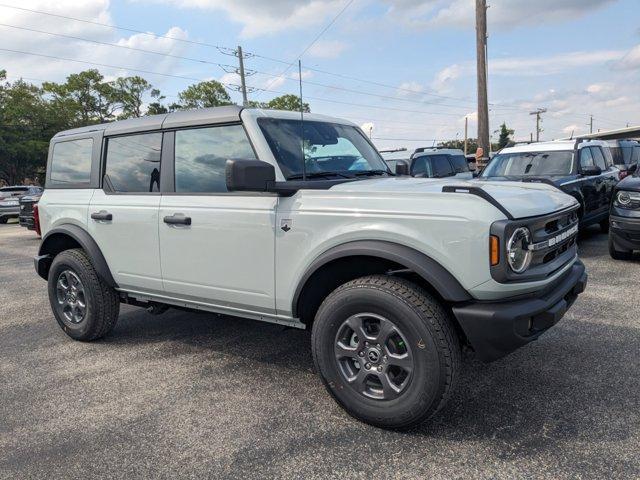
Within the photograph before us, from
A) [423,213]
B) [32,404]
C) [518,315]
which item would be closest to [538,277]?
[518,315]

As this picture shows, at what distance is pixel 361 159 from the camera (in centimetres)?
408

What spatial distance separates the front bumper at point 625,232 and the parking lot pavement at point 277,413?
8.01 feet

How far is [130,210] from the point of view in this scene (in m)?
4.08

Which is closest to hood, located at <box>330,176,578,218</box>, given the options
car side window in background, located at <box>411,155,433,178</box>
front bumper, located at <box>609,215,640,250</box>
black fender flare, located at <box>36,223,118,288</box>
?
black fender flare, located at <box>36,223,118,288</box>

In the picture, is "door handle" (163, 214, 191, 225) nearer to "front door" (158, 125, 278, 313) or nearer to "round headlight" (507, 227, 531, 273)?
"front door" (158, 125, 278, 313)

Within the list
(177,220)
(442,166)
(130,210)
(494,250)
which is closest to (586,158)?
(442,166)

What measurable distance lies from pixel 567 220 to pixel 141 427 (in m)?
2.93

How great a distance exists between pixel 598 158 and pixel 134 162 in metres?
8.71

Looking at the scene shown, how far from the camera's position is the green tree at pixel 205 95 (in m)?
49.9

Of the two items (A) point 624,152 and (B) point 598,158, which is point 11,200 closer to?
(B) point 598,158

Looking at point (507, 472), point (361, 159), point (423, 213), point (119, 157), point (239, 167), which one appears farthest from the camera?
point (119, 157)

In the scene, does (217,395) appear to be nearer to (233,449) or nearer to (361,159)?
(233,449)

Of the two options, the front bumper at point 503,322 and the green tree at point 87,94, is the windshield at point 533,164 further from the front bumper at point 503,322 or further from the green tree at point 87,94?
the green tree at point 87,94

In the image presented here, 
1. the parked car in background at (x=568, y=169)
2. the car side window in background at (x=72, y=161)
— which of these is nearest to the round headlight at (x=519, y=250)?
the car side window in background at (x=72, y=161)
